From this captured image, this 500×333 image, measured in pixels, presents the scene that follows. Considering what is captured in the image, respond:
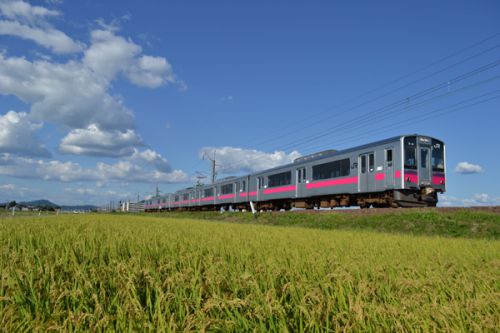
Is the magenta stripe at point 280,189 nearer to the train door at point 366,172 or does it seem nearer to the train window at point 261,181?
the train window at point 261,181

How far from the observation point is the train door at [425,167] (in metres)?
18.9

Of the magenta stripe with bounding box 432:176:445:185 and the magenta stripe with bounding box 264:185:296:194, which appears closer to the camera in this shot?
the magenta stripe with bounding box 432:176:445:185

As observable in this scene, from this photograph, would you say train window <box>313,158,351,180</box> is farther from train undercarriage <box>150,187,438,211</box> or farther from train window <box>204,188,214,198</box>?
train window <box>204,188,214,198</box>

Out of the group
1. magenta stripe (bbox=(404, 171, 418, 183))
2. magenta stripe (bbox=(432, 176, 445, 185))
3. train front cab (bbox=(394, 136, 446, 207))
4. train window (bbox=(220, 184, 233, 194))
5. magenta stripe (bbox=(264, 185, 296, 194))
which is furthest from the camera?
train window (bbox=(220, 184, 233, 194))

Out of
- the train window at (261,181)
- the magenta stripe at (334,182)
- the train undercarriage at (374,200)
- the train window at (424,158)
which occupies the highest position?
the train window at (424,158)

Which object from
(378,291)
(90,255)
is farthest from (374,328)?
(90,255)

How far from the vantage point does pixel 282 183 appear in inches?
1121

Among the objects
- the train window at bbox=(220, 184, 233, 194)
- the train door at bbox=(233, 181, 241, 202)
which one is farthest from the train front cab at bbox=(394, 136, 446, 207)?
the train window at bbox=(220, 184, 233, 194)

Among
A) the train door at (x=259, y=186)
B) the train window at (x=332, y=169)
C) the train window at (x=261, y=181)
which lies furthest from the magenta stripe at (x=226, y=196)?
the train window at (x=332, y=169)

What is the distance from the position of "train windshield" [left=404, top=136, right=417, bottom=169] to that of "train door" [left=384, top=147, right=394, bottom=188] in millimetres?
677

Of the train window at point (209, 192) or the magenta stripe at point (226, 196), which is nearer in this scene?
the magenta stripe at point (226, 196)

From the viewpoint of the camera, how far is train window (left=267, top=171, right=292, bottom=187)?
2748cm

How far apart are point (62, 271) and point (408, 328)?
276 cm

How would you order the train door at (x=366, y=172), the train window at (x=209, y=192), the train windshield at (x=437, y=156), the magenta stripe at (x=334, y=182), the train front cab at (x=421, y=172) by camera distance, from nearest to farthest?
the train front cab at (x=421, y=172) < the train windshield at (x=437, y=156) < the train door at (x=366, y=172) < the magenta stripe at (x=334, y=182) < the train window at (x=209, y=192)
